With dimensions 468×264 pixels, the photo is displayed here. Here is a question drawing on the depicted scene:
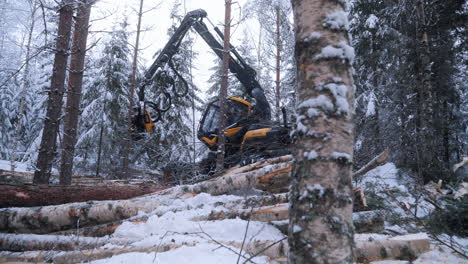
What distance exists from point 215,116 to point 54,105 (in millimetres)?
4963

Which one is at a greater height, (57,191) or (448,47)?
(448,47)

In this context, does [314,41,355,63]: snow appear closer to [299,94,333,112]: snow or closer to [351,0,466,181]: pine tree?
[299,94,333,112]: snow

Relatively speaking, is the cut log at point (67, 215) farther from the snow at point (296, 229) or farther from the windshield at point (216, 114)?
the windshield at point (216, 114)

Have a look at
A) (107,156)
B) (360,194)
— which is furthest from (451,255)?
(107,156)

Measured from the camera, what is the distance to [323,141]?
6.02ft

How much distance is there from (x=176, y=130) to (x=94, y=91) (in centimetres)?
640

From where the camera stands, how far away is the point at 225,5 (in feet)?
36.7

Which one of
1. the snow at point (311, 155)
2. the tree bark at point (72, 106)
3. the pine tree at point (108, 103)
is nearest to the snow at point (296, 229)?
the snow at point (311, 155)

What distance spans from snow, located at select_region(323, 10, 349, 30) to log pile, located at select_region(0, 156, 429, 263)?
206cm

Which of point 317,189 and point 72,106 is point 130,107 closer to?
point 72,106

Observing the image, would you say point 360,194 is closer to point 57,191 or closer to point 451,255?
point 451,255

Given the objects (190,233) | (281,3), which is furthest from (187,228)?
(281,3)

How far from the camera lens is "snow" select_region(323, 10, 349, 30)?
6.27 ft

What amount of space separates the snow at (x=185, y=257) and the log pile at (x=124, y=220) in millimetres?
151
